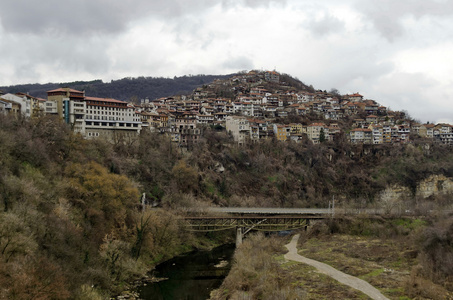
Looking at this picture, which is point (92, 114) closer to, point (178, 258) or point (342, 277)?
point (178, 258)

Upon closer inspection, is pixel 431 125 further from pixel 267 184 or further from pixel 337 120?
pixel 267 184

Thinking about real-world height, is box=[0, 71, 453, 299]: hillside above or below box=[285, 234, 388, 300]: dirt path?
above

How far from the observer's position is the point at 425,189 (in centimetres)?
10994

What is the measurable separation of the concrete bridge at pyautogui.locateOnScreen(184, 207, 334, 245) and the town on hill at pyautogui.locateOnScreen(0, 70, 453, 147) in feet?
98.3

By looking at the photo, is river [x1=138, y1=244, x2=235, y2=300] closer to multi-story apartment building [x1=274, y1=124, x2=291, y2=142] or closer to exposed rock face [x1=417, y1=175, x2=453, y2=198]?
multi-story apartment building [x1=274, y1=124, x2=291, y2=142]

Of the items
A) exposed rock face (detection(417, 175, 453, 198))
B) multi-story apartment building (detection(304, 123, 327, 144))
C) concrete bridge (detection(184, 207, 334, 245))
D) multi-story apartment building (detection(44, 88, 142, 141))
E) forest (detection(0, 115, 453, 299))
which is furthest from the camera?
multi-story apartment building (detection(304, 123, 327, 144))

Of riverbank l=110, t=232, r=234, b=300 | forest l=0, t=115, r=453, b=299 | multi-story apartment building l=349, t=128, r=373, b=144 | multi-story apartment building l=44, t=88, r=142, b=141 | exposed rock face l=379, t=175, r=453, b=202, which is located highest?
multi-story apartment building l=44, t=88, r=142, b=141

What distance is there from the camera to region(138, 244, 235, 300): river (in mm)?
38844

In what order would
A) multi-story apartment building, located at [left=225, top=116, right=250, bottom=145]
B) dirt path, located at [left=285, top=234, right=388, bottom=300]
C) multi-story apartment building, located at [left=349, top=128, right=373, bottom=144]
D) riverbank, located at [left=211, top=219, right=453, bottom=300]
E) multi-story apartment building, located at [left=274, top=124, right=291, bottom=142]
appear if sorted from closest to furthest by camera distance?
riverbank, located at [left=211, top=219, right=453, bottom=300]
dirt path, located at [left=285, top=234, right=388, bottom=300]
multi-story apartment building, located at [left=225, top=116, right=250, bottom=145]
multi-story apartment building, located at [left=274, top=124, right=291, bottom=142]
multi-story apartment building, located at [left=349, top=128, right=373, bottom=144]

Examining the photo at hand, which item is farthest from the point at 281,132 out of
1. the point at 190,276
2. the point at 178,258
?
the point at 190,276

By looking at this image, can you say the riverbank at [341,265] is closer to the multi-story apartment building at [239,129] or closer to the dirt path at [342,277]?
the dirt path at [342,277]

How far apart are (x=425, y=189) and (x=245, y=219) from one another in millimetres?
70843

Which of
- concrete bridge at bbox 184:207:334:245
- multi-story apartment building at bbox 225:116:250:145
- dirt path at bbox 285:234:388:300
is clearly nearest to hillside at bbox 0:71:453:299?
multi-story apartment building at bbox 225:116:250:145

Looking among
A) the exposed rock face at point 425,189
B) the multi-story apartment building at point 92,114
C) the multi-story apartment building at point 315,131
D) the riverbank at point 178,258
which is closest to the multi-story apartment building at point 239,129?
the multi-story apartment building at point 315,131
